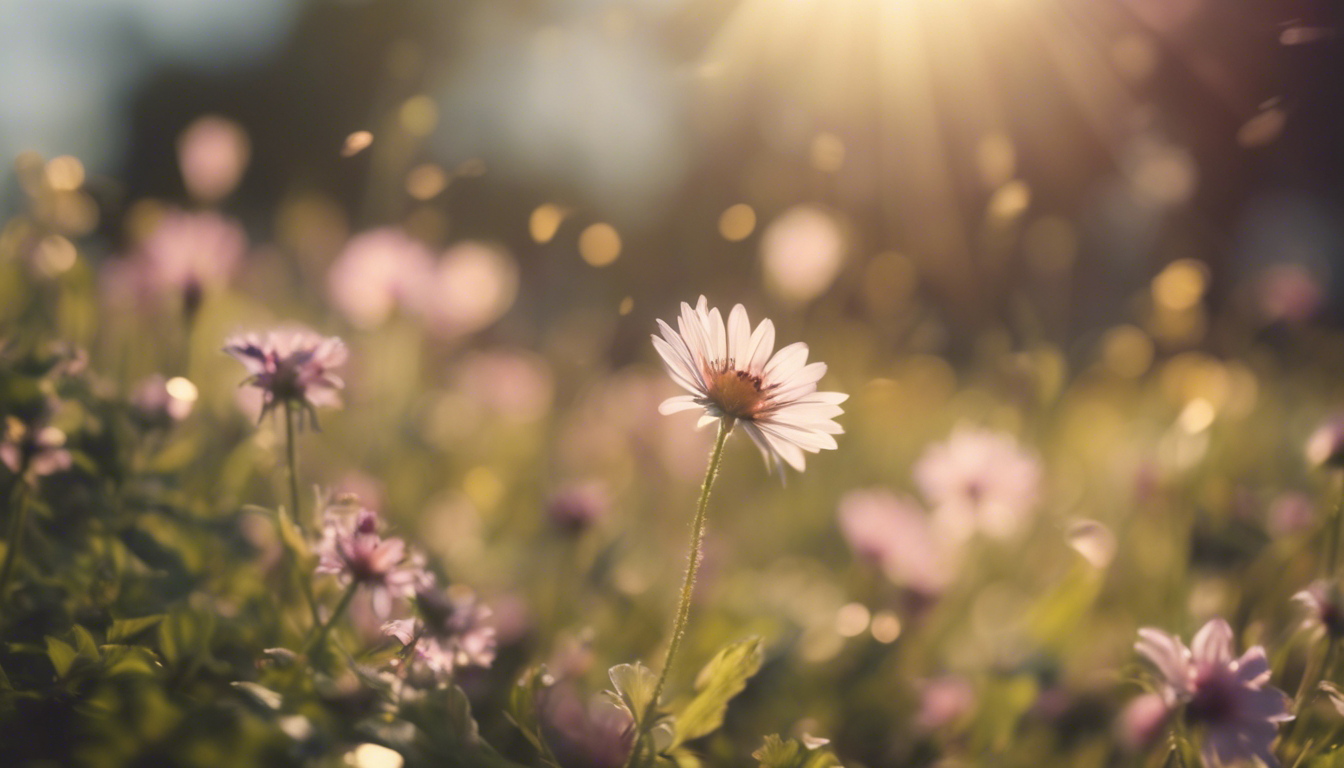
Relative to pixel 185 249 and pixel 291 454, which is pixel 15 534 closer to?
pixel 291 454

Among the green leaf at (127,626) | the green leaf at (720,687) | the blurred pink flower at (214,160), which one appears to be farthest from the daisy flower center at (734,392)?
the blurred pink flower at (214,160)

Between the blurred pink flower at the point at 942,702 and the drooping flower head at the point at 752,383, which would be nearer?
the drooping flower head at the point at 752,383

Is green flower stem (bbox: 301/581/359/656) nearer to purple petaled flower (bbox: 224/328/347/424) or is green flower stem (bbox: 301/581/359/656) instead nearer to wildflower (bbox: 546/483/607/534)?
purple petaled flower (bbox: 224/328/347/424)

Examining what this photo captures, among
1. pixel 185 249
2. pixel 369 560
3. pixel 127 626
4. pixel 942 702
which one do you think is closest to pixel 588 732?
pixel 369 560

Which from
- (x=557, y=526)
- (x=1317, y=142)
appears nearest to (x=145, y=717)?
(x=557, y=526)

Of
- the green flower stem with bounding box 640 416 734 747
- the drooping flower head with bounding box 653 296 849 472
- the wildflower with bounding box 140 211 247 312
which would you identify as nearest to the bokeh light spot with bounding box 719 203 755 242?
the drooping flower head with bounding box 653 296 849 472

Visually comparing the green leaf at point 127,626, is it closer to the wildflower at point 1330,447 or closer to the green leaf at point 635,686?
the green leaf at point 635,686
